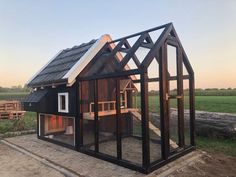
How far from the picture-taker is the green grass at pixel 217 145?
7176mm

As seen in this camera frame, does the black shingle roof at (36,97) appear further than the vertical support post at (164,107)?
A: Yes

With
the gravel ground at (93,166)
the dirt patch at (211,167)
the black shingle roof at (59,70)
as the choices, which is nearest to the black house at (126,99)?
the black shingle roof at (59,70)

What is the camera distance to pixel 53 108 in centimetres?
838

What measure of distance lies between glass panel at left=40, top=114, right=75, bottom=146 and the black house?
0.04 metres

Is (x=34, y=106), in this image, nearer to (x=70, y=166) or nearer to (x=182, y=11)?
(x=70, y=166)

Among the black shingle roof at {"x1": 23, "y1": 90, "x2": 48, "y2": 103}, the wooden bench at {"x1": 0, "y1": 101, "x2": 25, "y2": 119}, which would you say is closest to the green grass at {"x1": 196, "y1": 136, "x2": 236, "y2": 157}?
the black shingle roof at {"x1": 23, "y1": 90, "x2": 48, "y2": 103}

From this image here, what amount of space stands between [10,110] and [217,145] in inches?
664

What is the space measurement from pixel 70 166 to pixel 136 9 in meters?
7.78

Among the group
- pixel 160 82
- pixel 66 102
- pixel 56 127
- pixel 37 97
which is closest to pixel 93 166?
pixel 66 102

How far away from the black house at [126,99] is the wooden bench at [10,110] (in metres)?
9.28

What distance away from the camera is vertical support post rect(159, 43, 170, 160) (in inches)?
231

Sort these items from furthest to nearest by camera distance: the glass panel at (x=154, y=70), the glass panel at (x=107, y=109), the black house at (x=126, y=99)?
the glass panel at (x=107, y=109) → the glass panel at (x=154, y=70) → the black house at (x=126, y=99)

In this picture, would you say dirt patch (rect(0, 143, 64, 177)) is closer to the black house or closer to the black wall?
the black house

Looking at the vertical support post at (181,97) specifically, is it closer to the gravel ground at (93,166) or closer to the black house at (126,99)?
the black house at (126,99)
